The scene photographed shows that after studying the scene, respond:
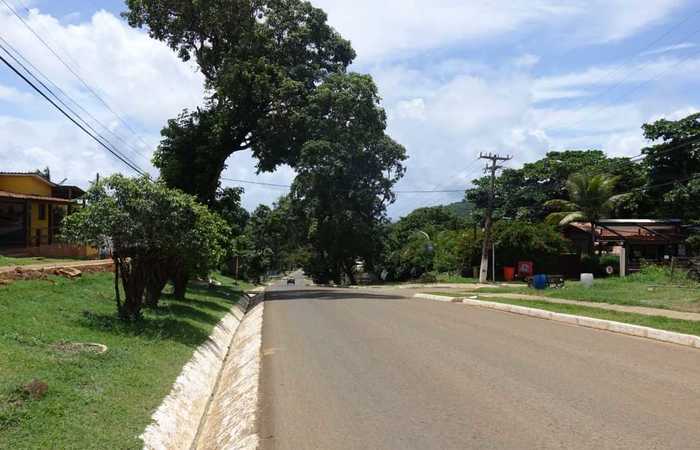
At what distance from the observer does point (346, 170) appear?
40188mm

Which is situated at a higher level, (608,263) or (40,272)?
(40,272)

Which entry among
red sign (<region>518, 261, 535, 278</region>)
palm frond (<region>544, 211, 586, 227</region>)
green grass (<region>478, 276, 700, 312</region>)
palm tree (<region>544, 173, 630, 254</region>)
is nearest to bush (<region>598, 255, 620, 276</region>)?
palm tree (<region>544, 173, 630, 254</region>)

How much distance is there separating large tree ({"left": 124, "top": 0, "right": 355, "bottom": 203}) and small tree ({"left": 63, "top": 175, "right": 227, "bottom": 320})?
64.9ft

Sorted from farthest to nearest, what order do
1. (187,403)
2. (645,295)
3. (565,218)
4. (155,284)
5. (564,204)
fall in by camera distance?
(564,204) < (565,218) < (645,295) < (155,284) < (187,403)

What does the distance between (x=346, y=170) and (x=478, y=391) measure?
32003 millimetres

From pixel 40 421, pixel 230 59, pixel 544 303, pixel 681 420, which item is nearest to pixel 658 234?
pixel 544 303

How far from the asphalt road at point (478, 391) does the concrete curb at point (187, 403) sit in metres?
0.98

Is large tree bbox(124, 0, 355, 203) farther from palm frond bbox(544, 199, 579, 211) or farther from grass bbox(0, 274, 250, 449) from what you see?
palm frond bbox(544, 199, 579, 211)

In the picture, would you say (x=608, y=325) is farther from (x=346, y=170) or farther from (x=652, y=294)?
(x=346, y=170)

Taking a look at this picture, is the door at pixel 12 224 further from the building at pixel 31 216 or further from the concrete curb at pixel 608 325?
the concrete curb at pixel 608 325

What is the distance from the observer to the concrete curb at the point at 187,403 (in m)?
7.27

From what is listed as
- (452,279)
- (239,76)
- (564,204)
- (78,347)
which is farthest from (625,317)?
(564,204)

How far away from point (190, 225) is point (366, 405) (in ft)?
27.5

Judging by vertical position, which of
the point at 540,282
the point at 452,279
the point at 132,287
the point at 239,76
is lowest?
the point at 452,279
